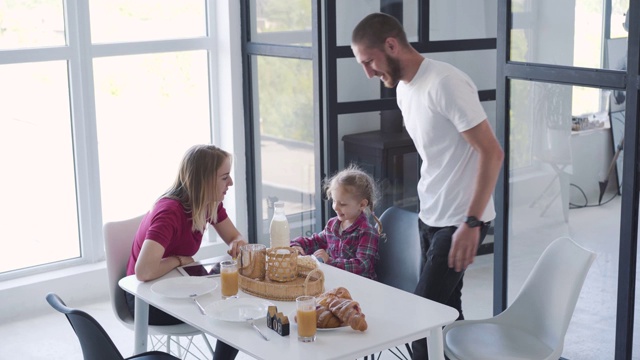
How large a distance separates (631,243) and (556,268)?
0.53 metres

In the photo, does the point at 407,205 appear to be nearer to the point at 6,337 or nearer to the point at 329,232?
the point at 329,232

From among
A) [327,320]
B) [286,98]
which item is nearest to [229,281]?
[327,320]

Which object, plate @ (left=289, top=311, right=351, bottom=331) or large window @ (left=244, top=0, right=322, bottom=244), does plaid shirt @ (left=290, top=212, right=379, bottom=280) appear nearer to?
plate @ (left=289, top=311, right=351, bottom=331)

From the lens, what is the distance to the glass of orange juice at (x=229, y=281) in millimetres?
2805

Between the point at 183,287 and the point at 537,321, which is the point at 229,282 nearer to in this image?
the point at 183,287

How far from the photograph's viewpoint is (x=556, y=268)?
9.73 ft

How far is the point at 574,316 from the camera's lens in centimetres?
367

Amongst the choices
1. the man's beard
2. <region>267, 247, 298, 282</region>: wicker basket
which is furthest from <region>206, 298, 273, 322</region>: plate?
the man's beard

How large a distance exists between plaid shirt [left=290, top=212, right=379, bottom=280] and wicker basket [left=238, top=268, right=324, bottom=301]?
46 cm

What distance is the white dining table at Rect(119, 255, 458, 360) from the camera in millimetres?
2379

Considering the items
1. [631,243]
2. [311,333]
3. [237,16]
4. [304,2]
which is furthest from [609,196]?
[237,16]

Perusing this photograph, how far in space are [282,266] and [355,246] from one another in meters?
0.55

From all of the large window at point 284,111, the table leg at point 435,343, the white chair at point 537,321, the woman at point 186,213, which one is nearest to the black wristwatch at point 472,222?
the white chair at point 537,321

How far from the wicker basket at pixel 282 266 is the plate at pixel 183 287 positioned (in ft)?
0.64
